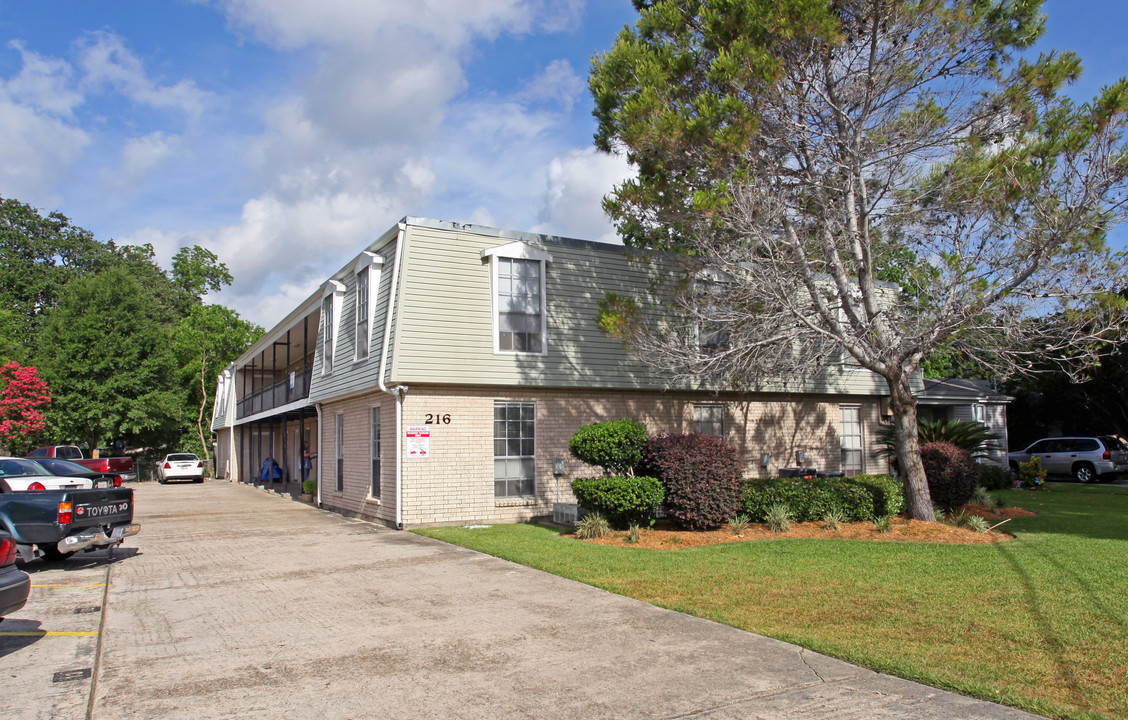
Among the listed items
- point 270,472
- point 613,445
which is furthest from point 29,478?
point 270,472

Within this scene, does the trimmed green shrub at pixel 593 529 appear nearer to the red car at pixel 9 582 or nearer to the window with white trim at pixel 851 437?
the red car at pixel 9 582

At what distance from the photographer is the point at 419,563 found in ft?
33.4

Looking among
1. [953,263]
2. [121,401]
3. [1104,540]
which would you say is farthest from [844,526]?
[121,401]

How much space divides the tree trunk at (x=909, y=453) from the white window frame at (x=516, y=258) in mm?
6540

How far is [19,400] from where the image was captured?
32031 mm

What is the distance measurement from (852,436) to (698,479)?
8.99 m

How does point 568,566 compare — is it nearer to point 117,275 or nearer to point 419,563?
point 419,563

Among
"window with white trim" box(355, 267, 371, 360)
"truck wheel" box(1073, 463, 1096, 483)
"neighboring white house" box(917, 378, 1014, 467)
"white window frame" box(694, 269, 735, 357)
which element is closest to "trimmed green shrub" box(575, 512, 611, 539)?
"white window frame" box(694, 269, 735, 357)

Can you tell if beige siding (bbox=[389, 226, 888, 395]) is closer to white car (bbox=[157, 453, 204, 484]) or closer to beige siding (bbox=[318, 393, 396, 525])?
beige siding (bbox=[318, 393, 396, 525])

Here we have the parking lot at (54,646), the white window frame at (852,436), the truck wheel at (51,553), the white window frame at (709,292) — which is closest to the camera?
the parking lot at (54,646)

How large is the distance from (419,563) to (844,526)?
6981 millimetres

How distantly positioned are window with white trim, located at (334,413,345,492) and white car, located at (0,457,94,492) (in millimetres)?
5483

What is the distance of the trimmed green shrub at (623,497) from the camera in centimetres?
1215

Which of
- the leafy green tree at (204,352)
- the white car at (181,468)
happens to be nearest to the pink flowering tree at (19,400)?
the white car at (181,468)
